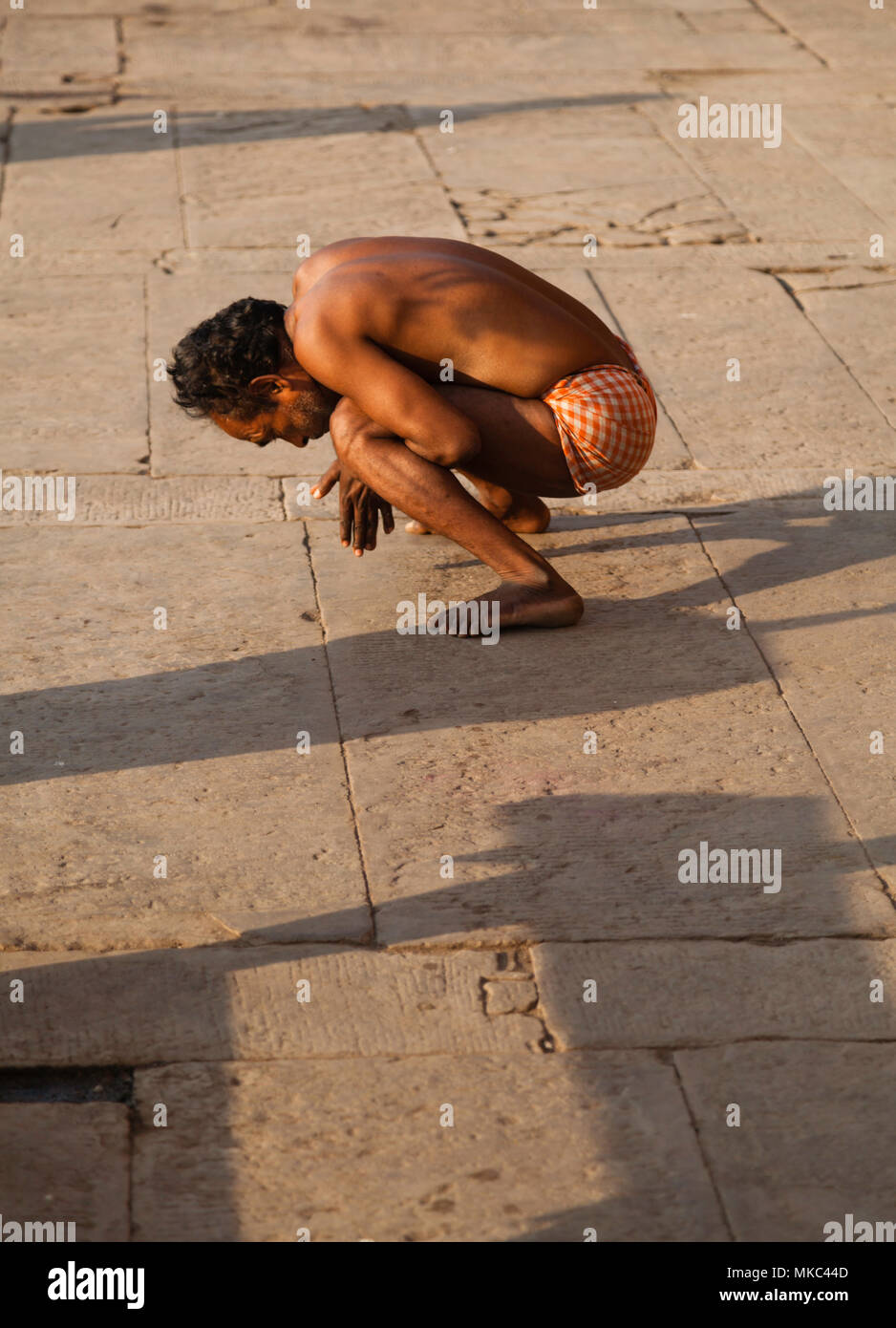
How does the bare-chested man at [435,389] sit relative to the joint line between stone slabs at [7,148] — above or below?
above

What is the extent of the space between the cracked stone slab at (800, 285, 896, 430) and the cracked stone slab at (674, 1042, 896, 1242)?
291 centimetres

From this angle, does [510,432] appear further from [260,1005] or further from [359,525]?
[260,1005]

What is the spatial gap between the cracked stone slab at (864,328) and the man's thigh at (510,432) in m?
1.67

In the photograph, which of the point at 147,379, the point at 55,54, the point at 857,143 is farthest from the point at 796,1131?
the point at 55,54

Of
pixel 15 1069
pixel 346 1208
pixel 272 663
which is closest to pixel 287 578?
pixel 272 663

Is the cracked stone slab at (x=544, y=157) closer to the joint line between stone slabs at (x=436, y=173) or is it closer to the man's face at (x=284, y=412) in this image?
the joint line between stone slabs at (x=436, y=173)

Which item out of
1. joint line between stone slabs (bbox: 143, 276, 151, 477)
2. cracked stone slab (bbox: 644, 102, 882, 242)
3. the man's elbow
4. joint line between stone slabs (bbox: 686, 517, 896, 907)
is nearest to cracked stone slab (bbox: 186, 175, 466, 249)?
joint line between stone slabs (bbox: 143, 276, 151, 477)

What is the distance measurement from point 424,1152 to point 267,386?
6.81 feet

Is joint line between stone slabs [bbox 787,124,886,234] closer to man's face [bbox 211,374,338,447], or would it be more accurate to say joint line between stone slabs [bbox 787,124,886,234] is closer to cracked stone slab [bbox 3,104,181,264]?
cracked stone slab [bbox 3,104,181,264]

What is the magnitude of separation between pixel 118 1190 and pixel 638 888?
122 centimetres

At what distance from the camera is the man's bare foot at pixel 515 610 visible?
156 inches

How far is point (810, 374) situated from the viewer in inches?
215

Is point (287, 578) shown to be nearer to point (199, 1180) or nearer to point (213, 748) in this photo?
point (213, 748)

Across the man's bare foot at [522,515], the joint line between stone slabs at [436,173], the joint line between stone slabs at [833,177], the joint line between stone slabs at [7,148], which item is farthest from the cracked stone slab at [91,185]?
the joint line between stone slabs at [833,177]
